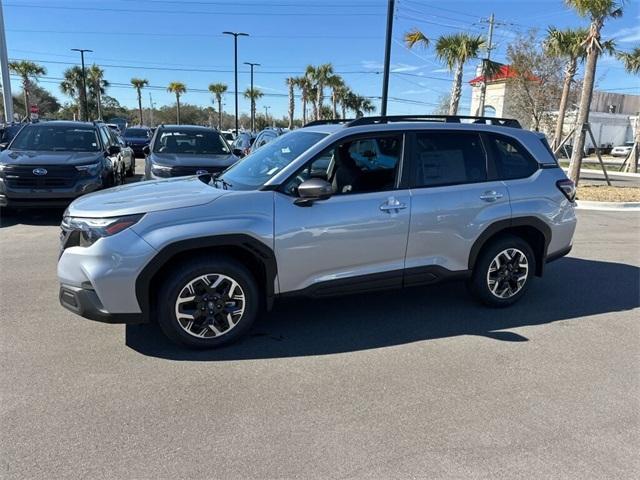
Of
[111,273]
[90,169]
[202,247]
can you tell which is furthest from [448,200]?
[90,169]

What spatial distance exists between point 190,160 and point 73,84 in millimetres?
64284

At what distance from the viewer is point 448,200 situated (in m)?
4.52

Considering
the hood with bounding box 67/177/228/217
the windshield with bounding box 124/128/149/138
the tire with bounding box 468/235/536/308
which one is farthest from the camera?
the windshield with bounding box 124/128/149/138

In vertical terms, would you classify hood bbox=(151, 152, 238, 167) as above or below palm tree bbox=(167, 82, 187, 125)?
below

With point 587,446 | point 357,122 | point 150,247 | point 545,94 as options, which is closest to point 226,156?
point 357,122

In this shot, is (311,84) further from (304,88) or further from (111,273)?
(111,273)

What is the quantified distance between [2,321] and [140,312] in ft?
5.45

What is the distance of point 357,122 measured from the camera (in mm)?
4566

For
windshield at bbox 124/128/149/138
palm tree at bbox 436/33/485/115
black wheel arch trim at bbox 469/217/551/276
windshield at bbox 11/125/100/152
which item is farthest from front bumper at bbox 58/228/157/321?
windshield at bbox 124/128/149/138

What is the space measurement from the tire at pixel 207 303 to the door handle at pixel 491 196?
2.27 meters

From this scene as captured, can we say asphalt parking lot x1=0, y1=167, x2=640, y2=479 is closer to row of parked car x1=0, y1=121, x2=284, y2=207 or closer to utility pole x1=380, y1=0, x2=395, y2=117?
row of parked car x1=0, y1=121, x2=284, y2=207

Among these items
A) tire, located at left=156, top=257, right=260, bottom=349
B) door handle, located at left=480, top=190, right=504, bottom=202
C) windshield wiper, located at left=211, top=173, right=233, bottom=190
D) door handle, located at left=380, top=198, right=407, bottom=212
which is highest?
windshield wiper, located at left=211, top=173, right=233, bottom=190

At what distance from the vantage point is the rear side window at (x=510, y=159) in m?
4.89

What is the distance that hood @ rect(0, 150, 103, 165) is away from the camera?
871cm
